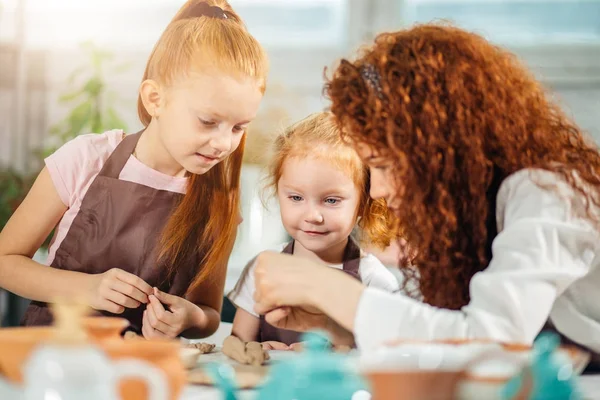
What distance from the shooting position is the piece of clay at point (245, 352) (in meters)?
1.30

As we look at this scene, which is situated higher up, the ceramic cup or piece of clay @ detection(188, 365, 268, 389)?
the ceramic cup

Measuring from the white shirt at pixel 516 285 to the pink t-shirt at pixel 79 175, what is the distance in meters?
0.68

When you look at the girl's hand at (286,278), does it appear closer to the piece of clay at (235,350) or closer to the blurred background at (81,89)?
the piece of clay at (235,350)

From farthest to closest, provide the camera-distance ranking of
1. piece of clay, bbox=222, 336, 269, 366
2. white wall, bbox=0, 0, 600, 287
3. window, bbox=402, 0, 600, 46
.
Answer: window, bbox=402, 0, 600, 46, white wall, bbox=0, 0, 600, 287, piece of clay, bbox=222, 336, 269, 366

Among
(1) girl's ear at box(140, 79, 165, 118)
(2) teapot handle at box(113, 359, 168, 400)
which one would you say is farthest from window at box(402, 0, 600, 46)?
(2) teapot handle at box(113, 359, 168, 400)

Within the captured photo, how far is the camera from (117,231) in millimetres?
1600

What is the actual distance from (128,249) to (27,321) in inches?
10.1

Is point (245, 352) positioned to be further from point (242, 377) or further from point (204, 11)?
point (204, 11)

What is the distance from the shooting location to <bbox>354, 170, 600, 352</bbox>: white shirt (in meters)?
1.04

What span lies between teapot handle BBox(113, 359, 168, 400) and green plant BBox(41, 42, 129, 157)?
107 cm

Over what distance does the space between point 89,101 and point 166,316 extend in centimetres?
52

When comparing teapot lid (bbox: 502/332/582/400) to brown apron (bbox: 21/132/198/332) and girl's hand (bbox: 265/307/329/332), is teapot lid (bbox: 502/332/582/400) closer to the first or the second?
girl's hand (bbox: 265/307/329/332)

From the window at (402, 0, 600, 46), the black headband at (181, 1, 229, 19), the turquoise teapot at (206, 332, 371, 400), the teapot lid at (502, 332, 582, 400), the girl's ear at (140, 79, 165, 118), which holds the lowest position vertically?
the turquoise teapot at (206, 332, 371, 400)

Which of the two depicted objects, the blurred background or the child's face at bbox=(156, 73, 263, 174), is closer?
the child's face at bbox=(156, 73, 263, 174)
